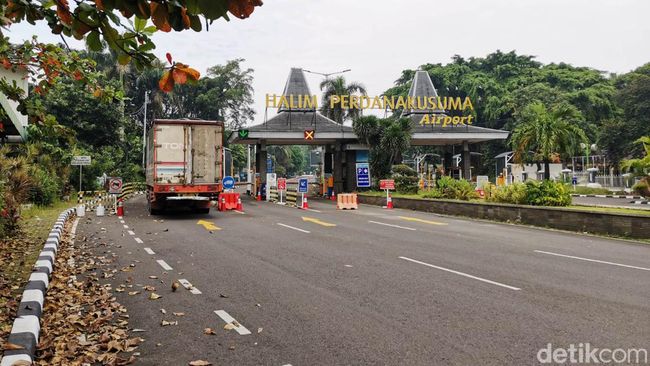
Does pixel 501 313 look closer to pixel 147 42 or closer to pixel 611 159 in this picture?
pixel 147 42

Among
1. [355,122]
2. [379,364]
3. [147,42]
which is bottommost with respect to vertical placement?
[379,364]

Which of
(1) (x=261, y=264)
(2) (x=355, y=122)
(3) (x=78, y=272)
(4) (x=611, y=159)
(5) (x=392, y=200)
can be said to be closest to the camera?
(3) (x=78, y=272)

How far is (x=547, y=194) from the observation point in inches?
674

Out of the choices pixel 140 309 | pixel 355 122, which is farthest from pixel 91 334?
pixel 355 122

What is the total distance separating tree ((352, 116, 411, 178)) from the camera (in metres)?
31.1

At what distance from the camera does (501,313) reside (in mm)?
5672

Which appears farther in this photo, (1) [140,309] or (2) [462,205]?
(2) [462,205]

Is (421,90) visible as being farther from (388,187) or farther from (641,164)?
(641,164)

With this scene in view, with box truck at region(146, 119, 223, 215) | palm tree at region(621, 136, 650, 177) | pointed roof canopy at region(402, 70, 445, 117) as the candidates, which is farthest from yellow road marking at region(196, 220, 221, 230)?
pointed roof canopy at region(402, 70, 445, 117)

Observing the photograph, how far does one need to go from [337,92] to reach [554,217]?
126 feet

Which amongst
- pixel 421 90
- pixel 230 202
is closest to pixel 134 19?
pixel 230 202

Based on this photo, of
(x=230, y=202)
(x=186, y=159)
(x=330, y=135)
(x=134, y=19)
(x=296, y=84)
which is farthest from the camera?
(x=296, y=84)

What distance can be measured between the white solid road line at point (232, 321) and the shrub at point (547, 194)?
14483mm

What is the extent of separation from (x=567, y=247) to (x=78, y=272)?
34.3 feet
